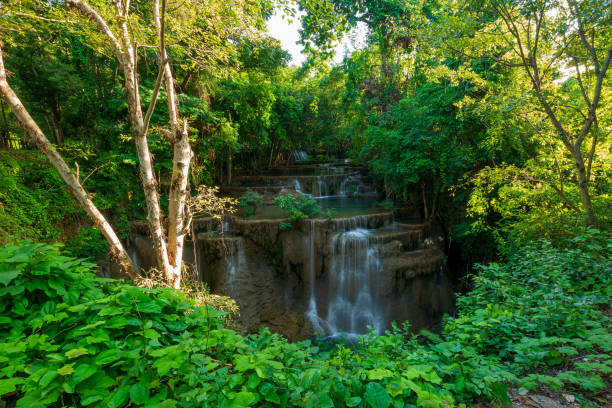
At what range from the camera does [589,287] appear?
3.75 meters

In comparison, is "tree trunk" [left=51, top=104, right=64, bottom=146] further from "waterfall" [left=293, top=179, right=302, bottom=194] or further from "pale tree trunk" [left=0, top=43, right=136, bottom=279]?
"waterfall" [left=293, top=179, right=302, bottom=194]

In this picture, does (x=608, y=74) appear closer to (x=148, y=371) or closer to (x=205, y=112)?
(x=148, y=371)

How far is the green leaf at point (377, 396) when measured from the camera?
1.45 m

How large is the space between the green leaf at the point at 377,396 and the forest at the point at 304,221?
0.03 meters

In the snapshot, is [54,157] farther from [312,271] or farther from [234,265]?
[312,271]

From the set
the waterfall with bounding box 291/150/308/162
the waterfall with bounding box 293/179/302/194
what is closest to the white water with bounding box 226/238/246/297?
the waterfall with bounding box 293/179/302/194

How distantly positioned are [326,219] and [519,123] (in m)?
6.22

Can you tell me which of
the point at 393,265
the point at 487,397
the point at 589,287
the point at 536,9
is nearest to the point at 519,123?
the point at 536,9

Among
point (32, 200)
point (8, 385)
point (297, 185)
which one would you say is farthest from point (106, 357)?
point (297, 185)

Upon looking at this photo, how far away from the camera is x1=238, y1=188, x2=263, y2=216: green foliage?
1068cm

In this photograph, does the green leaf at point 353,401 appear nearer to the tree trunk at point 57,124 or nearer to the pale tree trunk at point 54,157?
the pale tree trunk at point 54,157

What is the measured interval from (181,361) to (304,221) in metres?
7.89

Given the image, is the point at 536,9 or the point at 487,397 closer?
the point at 487,397

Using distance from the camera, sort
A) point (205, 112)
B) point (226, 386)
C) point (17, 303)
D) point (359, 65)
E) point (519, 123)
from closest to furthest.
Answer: point (226, 386) < point (17, 303) < point (519, 123) < point (205, 112) < point (359, 65)
